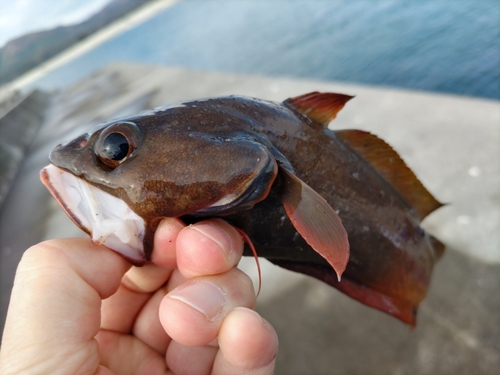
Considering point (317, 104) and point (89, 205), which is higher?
point (89, 205)

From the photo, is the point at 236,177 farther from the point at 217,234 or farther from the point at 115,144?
the point at 115,144

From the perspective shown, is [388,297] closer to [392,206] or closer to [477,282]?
[392,206]

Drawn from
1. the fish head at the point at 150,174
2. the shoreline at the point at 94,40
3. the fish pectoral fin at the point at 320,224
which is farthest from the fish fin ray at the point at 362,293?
the shoreline at the point at 94,40

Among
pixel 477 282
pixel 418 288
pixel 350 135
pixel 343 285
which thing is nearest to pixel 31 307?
pixel 343 285

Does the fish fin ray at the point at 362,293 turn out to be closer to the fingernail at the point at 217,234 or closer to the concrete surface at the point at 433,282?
the fingernail at the point at 217,234

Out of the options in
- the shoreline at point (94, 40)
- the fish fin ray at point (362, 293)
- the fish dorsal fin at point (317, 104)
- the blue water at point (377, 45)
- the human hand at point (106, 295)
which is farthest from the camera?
the shoreline at point (94, 40)

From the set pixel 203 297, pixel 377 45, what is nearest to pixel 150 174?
pixel 203 297
